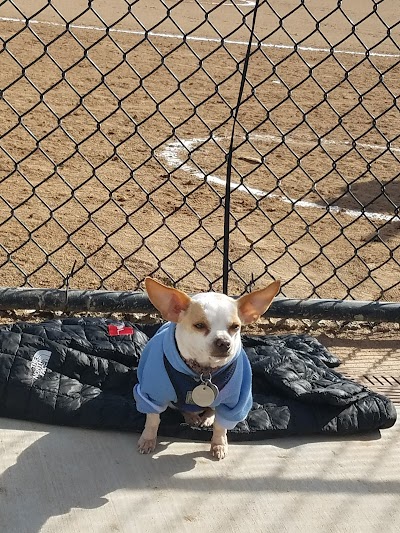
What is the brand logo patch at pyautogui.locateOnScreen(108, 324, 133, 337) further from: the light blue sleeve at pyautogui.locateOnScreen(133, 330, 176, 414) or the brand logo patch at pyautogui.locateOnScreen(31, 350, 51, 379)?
the light blue sleeve at pyautogui.locateOnScreen(133, 330, 176, 414)

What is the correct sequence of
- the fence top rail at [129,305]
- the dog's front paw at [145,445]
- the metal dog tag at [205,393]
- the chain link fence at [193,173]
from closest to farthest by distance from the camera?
the metal dog tag at [205,393], the dog's front paw at [145,445], the fence top rail at [129,305], the chain link fence at [193,173]

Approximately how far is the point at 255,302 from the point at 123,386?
742 mm

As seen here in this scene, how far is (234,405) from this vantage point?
3.10 metres

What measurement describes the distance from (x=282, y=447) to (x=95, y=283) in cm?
181

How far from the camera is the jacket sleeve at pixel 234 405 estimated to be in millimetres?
3092

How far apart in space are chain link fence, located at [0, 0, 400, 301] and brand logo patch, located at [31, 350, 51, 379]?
93cm

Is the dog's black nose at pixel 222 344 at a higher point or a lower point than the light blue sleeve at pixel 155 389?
higher

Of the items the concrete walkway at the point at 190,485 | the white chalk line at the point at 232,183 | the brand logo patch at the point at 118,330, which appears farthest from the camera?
the white chalk line at the point at 232,183

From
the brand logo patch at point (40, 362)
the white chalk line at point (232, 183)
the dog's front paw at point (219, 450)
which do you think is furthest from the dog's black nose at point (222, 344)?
the white chalk line at point (232, 183)

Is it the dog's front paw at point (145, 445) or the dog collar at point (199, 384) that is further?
the dog's front paw at point (145, 445)

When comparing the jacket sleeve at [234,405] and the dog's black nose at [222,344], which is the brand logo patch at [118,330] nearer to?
the jacket sleeve at [234,405]

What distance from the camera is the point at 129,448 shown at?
3.17 meters

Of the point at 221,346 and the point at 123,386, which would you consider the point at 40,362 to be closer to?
the point at 123,386

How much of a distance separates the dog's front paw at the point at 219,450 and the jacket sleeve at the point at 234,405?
8cm
